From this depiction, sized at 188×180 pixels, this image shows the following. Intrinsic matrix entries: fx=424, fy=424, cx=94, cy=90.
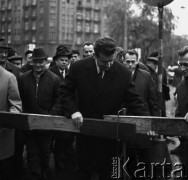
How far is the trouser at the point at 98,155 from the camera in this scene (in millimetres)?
4699

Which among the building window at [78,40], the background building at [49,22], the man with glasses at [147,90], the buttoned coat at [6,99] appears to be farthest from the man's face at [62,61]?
the building window at [78,40]

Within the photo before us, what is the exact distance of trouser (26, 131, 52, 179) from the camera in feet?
19.2

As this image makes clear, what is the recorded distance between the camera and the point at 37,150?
5973 mm

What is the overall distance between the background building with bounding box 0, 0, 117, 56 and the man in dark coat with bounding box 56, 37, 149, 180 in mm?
74225

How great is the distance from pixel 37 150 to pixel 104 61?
2140 millimetres

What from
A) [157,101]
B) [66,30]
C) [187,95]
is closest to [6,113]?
[187,95]

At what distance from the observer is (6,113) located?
179 inches

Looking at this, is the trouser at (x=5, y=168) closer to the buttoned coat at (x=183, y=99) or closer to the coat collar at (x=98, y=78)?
the coat collar at (x=98, y=78)

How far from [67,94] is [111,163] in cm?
90

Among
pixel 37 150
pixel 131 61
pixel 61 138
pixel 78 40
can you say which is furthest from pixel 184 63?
pixel 78 40

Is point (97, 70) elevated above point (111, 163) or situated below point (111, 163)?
above

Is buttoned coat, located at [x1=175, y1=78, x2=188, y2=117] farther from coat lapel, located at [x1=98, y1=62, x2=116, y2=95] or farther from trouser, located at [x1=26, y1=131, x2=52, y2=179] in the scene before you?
trouser, located at [x1=26, y1=131, x2=52, y2=179]

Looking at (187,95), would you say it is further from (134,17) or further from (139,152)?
(134,17)

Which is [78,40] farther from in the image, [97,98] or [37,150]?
[97,98]
